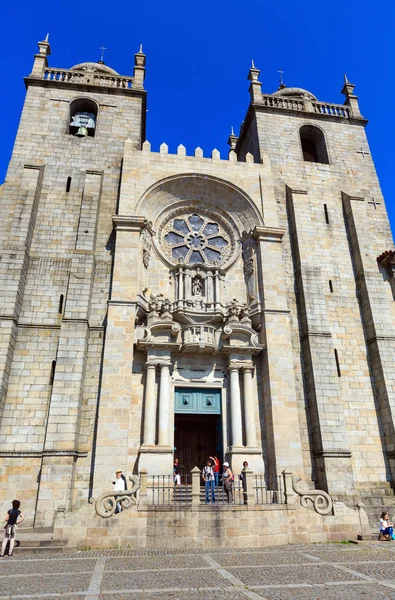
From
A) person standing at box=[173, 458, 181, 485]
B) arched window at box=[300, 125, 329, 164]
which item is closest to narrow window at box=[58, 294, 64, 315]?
person standing at box=[173, 458, 181, 485]

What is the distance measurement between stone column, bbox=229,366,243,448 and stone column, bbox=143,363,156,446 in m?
2.76

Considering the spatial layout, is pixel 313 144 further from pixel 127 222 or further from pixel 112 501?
pixel 112 501

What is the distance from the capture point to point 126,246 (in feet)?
51.8

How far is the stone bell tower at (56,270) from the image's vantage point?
12.5m

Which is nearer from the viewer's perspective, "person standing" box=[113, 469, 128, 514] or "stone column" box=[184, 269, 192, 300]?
"person standing" box=[113, 469, 128, 514]

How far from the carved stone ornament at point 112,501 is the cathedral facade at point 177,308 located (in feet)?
6.33

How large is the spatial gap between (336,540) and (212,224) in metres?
13.1

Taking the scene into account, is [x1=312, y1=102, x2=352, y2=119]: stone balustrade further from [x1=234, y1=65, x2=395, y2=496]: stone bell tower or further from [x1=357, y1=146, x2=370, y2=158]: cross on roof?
[x1=357, y1=146, x2=370, y2=158]: cross on roof

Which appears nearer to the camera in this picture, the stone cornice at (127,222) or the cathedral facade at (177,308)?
the cathedral facade at (177,308)

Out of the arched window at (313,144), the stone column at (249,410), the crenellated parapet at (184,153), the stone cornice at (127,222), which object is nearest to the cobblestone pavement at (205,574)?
the stone column at (249,410)

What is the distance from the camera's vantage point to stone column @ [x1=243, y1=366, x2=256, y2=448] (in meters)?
14.0

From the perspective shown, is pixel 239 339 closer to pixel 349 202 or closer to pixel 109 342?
pixel 109 342

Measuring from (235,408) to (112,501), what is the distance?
558cm

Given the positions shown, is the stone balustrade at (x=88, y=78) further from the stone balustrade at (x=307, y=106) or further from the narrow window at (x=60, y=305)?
the narrow window at (x=60, y=305)
